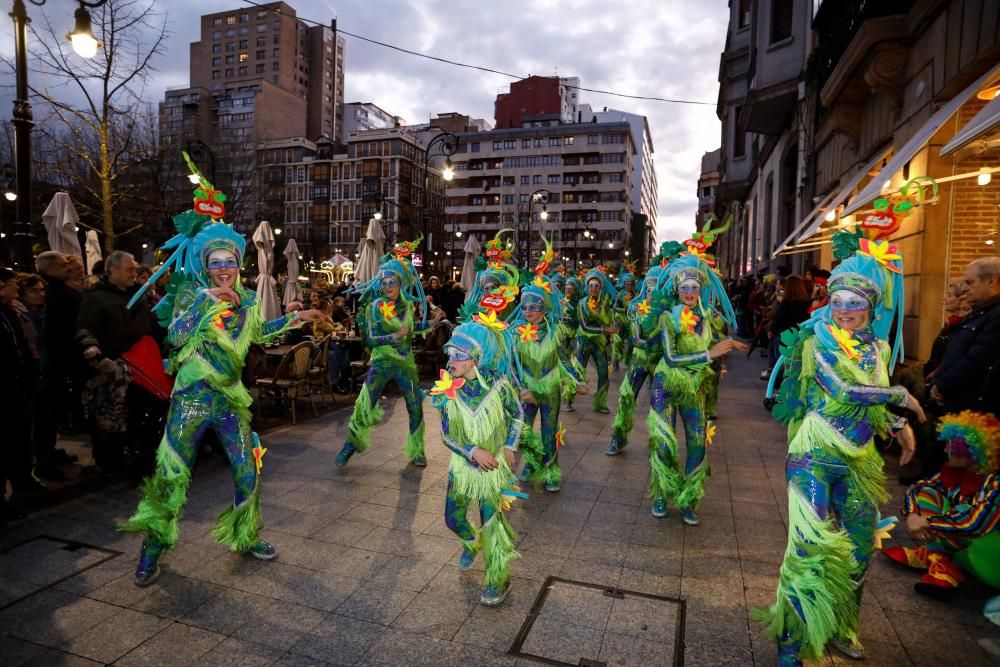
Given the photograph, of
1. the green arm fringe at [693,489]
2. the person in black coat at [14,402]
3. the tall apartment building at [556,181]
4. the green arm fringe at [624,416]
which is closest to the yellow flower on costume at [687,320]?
the green arm fringe at [693,489]

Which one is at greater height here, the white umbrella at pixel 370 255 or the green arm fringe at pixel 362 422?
the white umbrella at pixel 370 255

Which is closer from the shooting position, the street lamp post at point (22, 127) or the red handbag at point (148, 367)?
the red handbag at point (148, 367)

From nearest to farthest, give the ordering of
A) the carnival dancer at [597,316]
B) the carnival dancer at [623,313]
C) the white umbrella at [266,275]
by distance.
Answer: the carnival dancer at [597,316], the carnival dancer at [623,313], the white umbrella at [266,275]

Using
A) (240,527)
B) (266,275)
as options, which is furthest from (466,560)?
(266,275)

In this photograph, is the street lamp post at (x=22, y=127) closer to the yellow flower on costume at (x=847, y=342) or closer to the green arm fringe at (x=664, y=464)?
the green arm fringe at (x=664, y=464)

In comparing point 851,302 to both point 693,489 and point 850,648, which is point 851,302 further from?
point 693,489

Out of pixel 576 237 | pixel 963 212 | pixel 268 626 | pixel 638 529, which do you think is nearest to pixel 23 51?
pixel 268 626

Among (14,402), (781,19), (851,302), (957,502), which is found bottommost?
(957,502)

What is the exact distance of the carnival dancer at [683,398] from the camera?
4.73m

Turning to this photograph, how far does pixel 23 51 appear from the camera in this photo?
666 cm

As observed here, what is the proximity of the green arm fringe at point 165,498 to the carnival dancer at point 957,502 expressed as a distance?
15.1 ft

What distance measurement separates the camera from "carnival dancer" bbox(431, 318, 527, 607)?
A: 3.50 meters

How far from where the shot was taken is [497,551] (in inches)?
138

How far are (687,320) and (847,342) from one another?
1.80m
